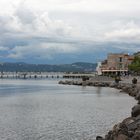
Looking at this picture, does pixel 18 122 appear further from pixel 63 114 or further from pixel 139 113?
pixel 139 113

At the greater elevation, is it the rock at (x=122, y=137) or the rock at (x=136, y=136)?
the rock at (x=136, y=136)

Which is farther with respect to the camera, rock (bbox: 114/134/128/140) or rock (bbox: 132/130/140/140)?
rock (bbox: 114/134/128/140)

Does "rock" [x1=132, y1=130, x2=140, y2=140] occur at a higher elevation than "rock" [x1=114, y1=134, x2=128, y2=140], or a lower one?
higher

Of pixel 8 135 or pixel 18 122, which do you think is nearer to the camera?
pixel 8 135

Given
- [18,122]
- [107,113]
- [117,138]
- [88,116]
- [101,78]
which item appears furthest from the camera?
[101,78]

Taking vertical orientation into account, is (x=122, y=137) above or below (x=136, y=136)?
below

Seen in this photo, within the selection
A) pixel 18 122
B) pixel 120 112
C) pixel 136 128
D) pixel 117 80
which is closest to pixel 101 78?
pixel 117 80

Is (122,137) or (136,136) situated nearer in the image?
(136,136)

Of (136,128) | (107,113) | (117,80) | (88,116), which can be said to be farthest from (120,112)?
(117,80)

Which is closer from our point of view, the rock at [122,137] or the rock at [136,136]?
the rock at [136,136]

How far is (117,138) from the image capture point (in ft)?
87.7

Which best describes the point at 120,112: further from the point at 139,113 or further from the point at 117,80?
the point at 117,80

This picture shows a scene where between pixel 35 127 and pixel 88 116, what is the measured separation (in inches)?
390

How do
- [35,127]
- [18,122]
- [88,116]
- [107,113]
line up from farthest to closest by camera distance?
[107,113] → [88,116] → [18,122] → [35,127]
